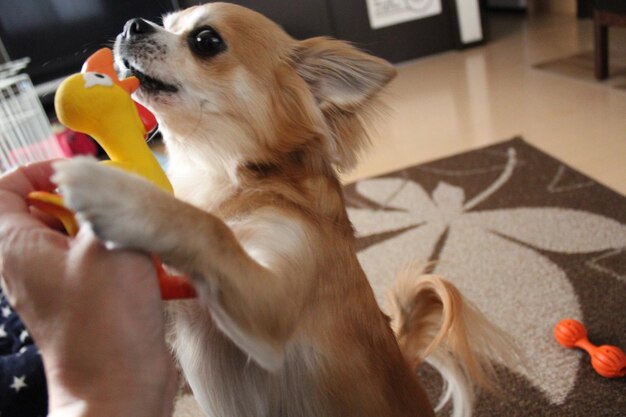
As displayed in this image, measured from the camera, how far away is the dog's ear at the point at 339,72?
3.25 ft

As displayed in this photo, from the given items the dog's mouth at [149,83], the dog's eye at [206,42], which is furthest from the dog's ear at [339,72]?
the dog's mouth at [149,83]

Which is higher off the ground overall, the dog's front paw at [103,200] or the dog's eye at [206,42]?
the dog's eye at [206,42]

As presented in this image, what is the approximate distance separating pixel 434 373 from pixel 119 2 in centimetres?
366

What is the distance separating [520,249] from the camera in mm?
1601

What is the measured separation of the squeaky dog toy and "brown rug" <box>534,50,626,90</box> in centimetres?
279

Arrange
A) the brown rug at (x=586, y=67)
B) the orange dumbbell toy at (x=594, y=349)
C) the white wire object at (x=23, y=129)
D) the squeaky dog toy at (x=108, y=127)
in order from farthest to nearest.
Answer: the brown rug at (x=586, y=67), the white wire object at (x=23, y=129), the orange dumbbell toy at (x=594, y=349), the squeaky dog toy at (x=108, y=127)

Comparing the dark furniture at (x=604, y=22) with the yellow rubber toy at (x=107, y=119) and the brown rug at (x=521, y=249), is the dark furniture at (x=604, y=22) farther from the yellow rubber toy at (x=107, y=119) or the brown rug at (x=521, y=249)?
the yellow rubber toy at (x=107, y=119)

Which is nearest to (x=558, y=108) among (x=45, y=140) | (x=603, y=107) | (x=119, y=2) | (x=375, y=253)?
(x=603, y=107)

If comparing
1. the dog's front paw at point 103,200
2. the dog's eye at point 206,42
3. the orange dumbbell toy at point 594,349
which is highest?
the dog's eye at point 206,42

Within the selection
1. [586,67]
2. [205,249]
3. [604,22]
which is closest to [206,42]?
[205,249]

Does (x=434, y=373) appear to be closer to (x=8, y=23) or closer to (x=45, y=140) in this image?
(x=45, y=140)

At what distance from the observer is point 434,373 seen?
1289mm

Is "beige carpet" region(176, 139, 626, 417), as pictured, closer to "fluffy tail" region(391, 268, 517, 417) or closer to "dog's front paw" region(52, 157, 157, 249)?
"fluffy tail" region(391, 268, 517, 417)

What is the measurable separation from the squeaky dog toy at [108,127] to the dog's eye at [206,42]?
313 millimetres
